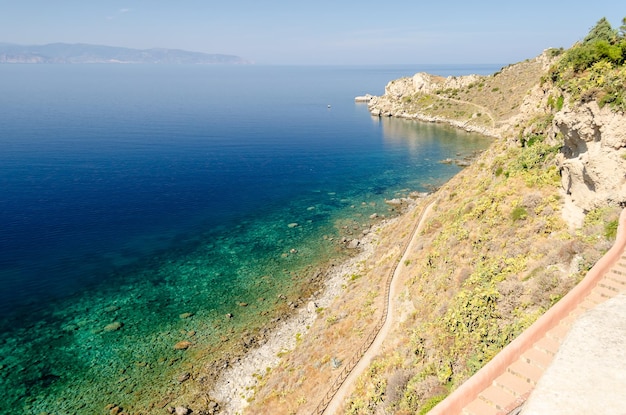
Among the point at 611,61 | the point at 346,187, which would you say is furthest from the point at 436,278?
the point at 346,187

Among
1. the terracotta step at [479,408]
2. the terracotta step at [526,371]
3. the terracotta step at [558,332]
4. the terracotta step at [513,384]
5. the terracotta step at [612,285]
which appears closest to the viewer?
the terracotta step at [479,408]

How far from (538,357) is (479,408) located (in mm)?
2965

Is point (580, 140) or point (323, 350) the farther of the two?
point (323, 350)

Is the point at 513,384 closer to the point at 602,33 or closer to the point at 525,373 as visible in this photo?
the point at 525,373

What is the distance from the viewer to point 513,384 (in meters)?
12.3

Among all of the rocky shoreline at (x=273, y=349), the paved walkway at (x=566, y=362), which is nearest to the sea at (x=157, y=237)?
the rocky shoreline at (x=273, y=349)

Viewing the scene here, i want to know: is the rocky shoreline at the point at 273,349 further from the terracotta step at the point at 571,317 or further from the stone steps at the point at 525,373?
the terracotta step at the point at 571,317

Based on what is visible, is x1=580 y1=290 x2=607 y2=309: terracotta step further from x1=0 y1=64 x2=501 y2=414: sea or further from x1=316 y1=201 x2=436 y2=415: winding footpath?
x1=0 y1=64 x2=501 y2=414: sea

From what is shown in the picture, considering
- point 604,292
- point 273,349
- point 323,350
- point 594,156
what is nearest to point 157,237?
point 273,349

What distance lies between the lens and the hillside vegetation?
57.9 feet

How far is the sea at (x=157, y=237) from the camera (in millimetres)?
31906

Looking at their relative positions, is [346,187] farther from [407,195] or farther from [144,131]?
[144,131]

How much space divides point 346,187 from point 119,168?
5297cm

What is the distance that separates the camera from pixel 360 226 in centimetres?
5772
